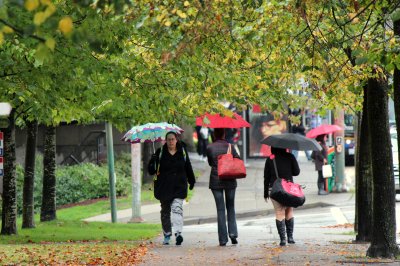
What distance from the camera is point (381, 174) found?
11.7 meters

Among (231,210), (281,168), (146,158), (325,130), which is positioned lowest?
(231,210)

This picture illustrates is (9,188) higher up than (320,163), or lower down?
lower down

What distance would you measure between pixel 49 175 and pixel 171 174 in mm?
7088

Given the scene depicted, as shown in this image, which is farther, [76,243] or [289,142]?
[76,243]

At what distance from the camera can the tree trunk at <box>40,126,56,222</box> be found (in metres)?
20.4

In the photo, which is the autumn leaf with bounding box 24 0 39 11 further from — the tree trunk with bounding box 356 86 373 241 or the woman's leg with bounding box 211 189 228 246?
the tree trunk with bounding box 356 86 373 241

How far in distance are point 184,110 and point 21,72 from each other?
4444 millimetres

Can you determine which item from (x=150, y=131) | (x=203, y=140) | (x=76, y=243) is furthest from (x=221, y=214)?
(x=203, y=140)

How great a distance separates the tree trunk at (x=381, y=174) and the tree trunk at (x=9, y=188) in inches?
316

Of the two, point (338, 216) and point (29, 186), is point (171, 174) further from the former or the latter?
point (338, 216)

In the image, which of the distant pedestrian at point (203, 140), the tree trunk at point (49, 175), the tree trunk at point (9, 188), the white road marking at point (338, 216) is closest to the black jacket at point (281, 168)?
the tree trunk at point (9, 188)

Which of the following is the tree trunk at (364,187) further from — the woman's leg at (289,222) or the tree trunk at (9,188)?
the tree trunk at (9,188)

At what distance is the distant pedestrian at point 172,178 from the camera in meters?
14.1

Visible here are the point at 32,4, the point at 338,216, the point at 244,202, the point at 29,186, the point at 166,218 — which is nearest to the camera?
the point at 32,4
